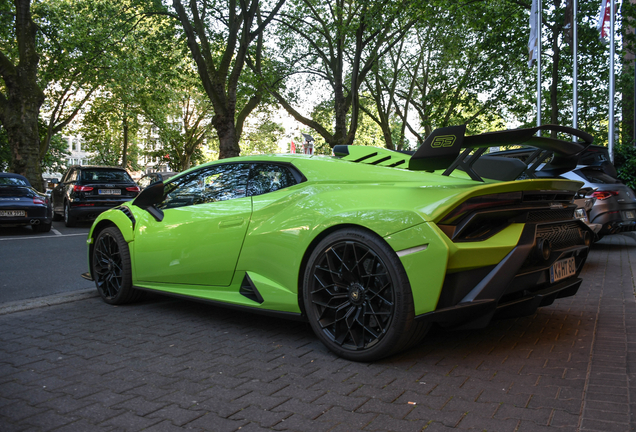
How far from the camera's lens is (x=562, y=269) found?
3.47m

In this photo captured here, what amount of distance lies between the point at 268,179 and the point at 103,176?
11969 millimetres

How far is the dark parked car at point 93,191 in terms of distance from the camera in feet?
46.2

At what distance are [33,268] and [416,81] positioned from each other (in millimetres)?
28552

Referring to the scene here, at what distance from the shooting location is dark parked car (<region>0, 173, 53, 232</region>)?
1185 cm

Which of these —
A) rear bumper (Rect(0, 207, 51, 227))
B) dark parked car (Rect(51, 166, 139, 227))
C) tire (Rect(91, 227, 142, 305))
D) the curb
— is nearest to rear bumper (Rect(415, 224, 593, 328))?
tire (Rect(91, 227, 142, 305))

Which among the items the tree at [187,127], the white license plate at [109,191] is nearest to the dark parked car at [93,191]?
the white license plate at [109,191]

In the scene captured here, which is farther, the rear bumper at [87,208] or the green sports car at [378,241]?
the rear bumper at [87,208]

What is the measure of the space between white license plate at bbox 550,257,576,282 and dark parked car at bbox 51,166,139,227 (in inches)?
500

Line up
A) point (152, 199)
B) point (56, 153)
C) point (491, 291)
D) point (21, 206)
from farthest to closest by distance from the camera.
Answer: point (56, 153) → point (21, 206) → point (152, 199) → point (491, 291)

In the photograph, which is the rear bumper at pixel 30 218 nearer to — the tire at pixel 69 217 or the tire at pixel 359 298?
the tire at pixel 69 217

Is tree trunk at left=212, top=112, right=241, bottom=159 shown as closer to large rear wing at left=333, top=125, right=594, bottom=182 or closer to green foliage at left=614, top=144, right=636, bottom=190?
green foliage at left=614, top=144, right=636, bottom=190

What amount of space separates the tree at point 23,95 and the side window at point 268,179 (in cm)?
1772

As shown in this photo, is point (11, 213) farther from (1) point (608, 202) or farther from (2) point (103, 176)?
(1) point (608, 202)

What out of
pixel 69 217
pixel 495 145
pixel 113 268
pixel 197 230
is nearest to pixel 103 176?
pixel 69 217
